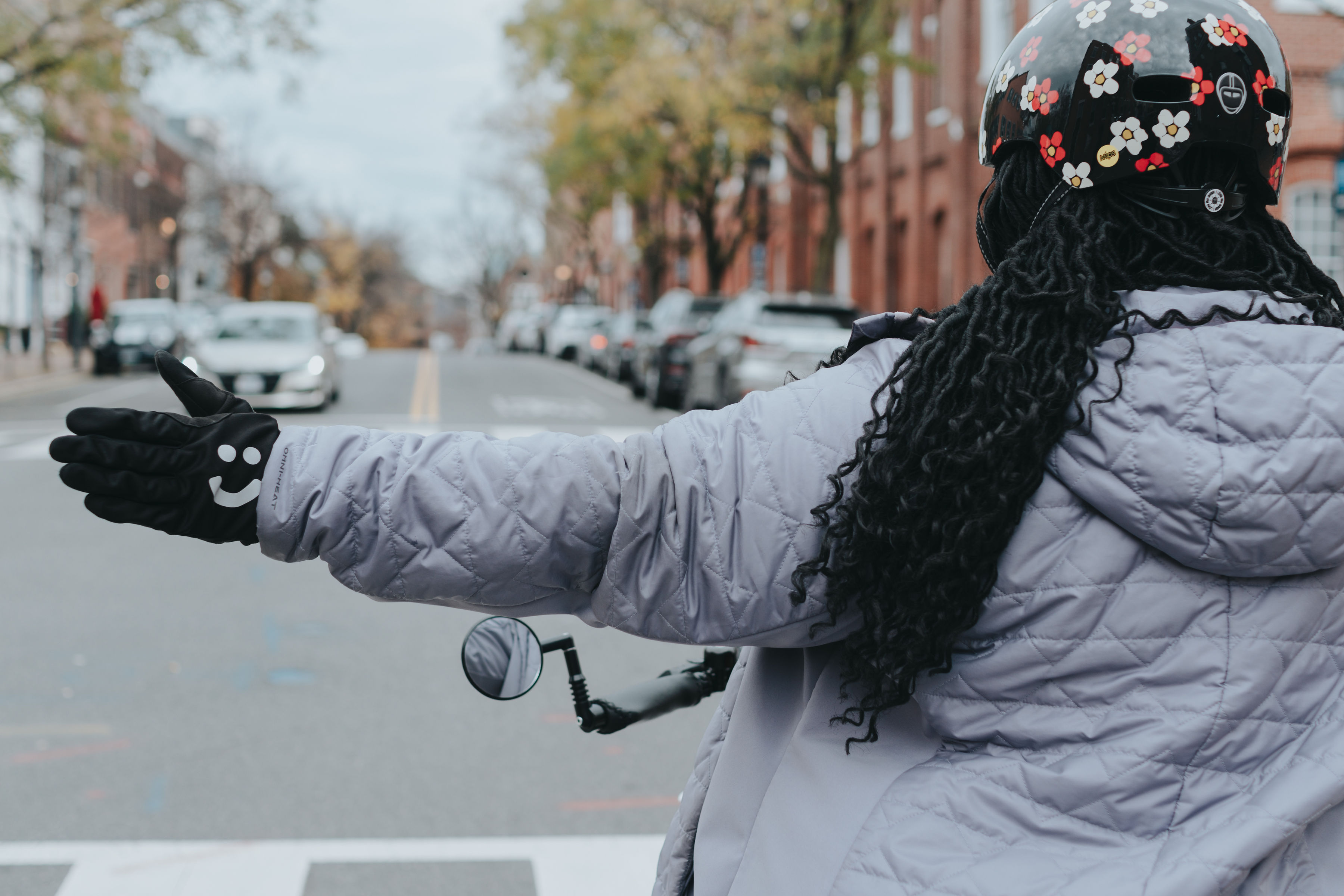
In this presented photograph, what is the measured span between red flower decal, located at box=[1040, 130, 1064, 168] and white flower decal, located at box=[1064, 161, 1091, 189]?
2 centimetres

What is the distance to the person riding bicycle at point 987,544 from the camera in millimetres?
1310

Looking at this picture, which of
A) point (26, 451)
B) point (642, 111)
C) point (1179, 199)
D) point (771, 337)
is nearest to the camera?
point (1179, 199)

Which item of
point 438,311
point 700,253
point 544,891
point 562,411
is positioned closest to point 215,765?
point 544,891

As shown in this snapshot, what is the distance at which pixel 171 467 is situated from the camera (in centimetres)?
131

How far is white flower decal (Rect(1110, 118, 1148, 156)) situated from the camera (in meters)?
1.48

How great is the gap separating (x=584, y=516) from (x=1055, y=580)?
48cm

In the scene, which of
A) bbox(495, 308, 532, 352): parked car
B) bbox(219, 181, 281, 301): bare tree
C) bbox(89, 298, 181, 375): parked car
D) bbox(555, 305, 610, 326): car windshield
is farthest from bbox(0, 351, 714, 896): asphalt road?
bbox(219, 181, 281, 301): bare tree

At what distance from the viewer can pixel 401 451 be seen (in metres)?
1.38

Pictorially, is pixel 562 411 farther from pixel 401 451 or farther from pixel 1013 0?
pixel 401 451

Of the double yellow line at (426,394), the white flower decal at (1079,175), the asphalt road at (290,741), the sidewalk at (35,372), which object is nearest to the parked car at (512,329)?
the sidewalk at (35,372)

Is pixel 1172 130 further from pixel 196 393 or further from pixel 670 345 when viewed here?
pixel 670 345

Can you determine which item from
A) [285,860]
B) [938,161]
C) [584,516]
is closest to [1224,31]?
[584,516]

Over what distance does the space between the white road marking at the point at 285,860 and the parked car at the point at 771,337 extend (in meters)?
10.4

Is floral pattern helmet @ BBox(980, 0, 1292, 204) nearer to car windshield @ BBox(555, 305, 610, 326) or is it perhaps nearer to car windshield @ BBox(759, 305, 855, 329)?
car windshield @ BBox(759, 305, 855, 329)
